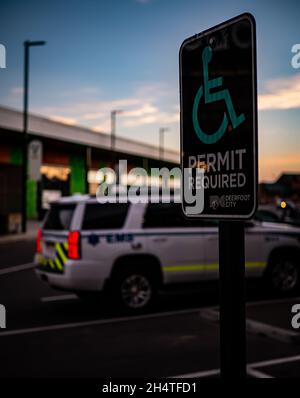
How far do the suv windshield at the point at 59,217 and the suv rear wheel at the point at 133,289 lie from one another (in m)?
1.21

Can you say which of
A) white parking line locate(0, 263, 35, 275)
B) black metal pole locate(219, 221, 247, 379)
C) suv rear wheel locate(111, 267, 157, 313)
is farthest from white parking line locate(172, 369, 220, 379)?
white parking line locate(0, 263, 35, 275)

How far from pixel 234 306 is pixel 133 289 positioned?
6.97 meters

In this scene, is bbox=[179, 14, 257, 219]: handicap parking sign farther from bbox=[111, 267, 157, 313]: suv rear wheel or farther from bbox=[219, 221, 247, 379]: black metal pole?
bbox=[111, 267, 157, 313]: suv rear wheel

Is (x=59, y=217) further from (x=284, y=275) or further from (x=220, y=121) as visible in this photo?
Result: (x=220, y=121)

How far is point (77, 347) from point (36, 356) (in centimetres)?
60

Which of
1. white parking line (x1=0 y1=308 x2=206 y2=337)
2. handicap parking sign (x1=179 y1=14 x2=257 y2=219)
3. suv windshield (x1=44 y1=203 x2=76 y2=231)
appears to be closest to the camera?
handicap parking sign (x1=179 y1=14 x2=257 y2=219)

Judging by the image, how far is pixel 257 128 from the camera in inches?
84.5

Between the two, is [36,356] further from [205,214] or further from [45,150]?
[45,150]

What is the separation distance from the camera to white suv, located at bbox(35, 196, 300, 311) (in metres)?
8.82

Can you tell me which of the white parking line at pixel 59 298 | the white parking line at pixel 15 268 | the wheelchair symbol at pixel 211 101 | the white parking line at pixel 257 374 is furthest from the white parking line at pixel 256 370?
the white parking line at pixel 15 268

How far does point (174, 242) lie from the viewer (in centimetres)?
940

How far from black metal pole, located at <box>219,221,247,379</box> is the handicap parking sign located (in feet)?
0.38

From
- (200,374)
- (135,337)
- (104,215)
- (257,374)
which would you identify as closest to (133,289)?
(104,215)
